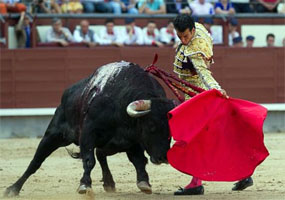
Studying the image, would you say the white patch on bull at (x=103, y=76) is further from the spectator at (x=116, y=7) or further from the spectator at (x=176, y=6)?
the spectator at (x=176, y=6)

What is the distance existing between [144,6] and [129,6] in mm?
213

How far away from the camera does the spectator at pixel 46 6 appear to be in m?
11.2

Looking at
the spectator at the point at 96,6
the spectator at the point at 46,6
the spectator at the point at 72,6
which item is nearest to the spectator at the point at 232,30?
the spectator at the point at 96,6

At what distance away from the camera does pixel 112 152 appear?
6062mm

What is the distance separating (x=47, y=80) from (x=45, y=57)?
0.32 metres

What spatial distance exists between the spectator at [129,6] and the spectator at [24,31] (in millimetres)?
1481

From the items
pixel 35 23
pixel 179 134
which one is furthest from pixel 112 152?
pixel 35 23

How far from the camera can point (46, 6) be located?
Answer: 11.3m

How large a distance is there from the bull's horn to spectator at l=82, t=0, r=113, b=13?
20.0ft

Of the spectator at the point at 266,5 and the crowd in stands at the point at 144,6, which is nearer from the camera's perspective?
the crowd in stands at the point at 144,6

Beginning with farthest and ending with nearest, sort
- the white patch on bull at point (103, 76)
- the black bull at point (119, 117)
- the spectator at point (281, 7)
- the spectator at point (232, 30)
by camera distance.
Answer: the spectator at point (281, 7), the spectator at point (232, 30), the white patch on bull at point (103, 76), the black bull at point (119, 117)

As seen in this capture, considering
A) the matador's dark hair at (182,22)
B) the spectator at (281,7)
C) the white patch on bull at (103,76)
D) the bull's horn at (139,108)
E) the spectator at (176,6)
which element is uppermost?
the matador's dark hair at (182,22)

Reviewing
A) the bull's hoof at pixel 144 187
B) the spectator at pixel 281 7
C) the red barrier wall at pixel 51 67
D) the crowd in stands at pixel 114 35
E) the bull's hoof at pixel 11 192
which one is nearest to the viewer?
the bull's hoof at pixel 144 187

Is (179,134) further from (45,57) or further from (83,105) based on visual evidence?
(45,57)
